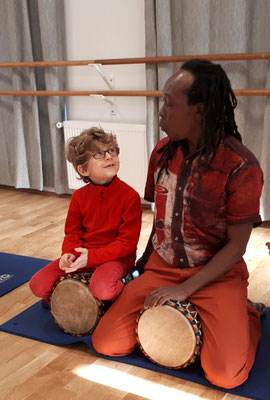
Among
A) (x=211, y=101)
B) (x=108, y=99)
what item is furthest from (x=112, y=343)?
(x=108, y=99)

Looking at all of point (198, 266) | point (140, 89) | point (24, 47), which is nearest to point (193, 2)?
point (140, 89)

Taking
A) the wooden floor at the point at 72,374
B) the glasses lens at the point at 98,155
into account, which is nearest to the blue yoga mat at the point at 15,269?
the wooden floor at the point at 72,374

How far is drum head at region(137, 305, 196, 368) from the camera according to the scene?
150cm

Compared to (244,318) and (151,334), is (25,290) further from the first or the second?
(244,318)

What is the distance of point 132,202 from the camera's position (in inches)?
71.6

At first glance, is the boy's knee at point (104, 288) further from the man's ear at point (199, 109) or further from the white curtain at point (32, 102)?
the white curtain at point (32, 102)

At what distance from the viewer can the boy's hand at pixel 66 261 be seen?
5.84 feet

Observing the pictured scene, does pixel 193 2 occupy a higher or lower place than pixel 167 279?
higher

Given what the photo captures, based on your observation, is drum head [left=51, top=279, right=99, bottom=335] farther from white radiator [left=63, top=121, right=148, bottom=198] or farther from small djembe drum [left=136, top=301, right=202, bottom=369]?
white radiator [left=63, top=121, right=148, bottom=198]

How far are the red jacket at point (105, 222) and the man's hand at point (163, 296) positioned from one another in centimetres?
29

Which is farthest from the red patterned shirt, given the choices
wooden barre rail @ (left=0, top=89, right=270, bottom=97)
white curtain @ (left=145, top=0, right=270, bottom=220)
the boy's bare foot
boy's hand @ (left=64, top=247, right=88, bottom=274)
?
white curtain @ (left=145, top=0, right=270, bottom=220)

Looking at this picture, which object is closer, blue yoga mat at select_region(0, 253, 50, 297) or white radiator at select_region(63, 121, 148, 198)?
blue yoga mat at select_region(0, 253, 50, 297)

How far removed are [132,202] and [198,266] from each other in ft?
1.16

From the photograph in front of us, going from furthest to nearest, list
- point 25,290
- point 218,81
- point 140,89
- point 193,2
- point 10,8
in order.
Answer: point 10,8, point 140,89, point 193,2, point 25,290, point 218,81
